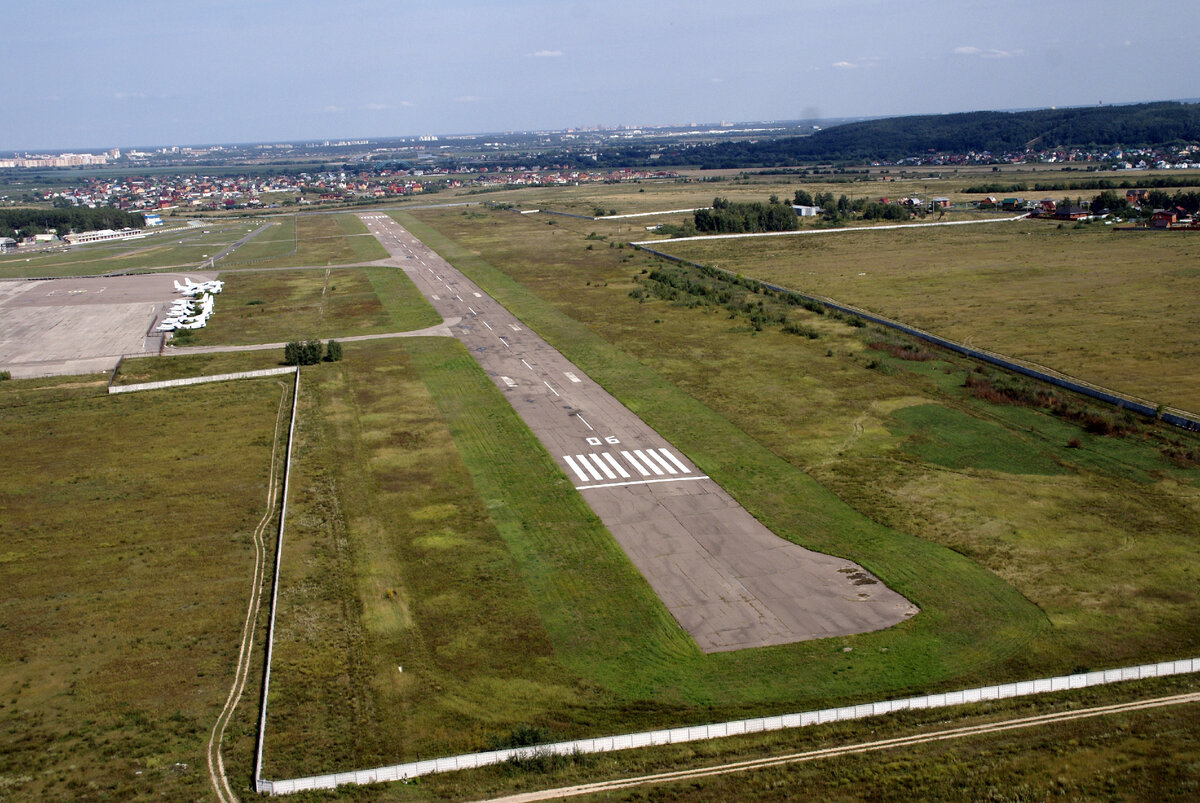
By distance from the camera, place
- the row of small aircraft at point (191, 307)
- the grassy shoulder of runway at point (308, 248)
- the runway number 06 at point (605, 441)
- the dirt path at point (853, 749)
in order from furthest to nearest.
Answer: the grassy shoulder of runway at point (308, 248) < the row of small aircraft at point (191, 307) < the runway number 06 at point (605, 441) < the dirt path at point (853, 749)

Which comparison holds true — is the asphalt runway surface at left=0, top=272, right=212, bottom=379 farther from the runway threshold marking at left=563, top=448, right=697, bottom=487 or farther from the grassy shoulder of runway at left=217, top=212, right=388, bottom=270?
the runway threshold marking at left=563, top=448, right=697, bottom=487

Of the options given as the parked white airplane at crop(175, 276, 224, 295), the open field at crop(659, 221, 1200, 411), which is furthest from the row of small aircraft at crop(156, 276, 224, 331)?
the open field at crop(659, 221, 1200, 411)

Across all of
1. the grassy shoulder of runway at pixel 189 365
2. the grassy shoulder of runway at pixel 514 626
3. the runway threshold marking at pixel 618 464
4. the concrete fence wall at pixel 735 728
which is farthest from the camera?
the grassy shoulder of runway at pixel 189 365

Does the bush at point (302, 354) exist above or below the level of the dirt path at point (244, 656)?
above

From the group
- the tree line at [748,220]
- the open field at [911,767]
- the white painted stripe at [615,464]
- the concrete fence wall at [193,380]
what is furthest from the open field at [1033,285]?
the concrete fence wall at [193,380]

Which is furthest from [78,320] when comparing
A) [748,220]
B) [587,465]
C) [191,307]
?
[748,220]

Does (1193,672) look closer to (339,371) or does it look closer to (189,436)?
(189,436)

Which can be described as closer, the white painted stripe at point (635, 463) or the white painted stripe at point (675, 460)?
the white painted stripe at point (635, 463)

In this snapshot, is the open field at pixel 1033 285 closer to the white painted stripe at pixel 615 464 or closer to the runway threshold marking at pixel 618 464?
the runway threshold marking at pixel 618 464
